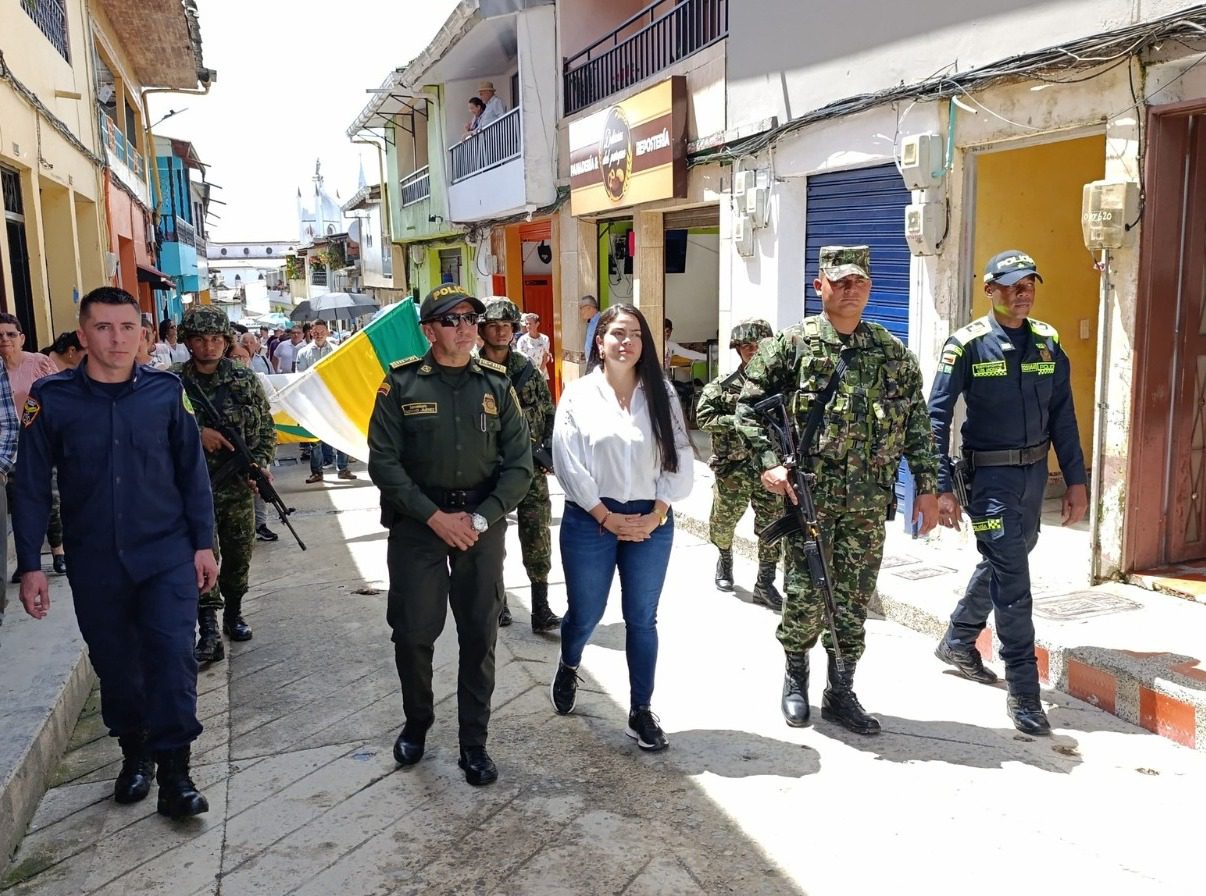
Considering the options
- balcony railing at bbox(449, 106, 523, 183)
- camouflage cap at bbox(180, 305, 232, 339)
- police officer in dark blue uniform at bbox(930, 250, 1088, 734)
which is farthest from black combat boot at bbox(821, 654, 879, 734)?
balcony railing at bbox(449, 106, 523, 183)

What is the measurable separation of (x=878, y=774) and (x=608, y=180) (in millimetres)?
9424

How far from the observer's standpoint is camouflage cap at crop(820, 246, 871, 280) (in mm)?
4012

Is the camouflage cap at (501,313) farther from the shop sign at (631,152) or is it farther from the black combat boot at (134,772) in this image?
the shop sign at (631,152)

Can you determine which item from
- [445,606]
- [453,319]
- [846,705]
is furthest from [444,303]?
[846,705]

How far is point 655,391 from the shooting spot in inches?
157

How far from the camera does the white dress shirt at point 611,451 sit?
12.9 ft

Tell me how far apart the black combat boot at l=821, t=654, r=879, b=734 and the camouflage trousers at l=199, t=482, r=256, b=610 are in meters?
3.07

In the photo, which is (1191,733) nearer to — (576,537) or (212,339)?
(576,537)

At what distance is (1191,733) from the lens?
4145mm

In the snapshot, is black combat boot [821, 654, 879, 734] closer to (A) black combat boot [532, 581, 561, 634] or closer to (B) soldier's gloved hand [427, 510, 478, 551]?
(B) soldier's gloved hand [427, 510, 478, 551]

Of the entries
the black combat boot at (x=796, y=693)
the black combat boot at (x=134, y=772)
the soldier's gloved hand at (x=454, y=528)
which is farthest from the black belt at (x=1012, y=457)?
the black combat boot at (x=134, y=772)

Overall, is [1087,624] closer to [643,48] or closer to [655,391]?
[655,391]

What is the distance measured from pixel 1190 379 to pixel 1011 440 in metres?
2.01

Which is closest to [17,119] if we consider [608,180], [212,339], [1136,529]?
[212,339]
